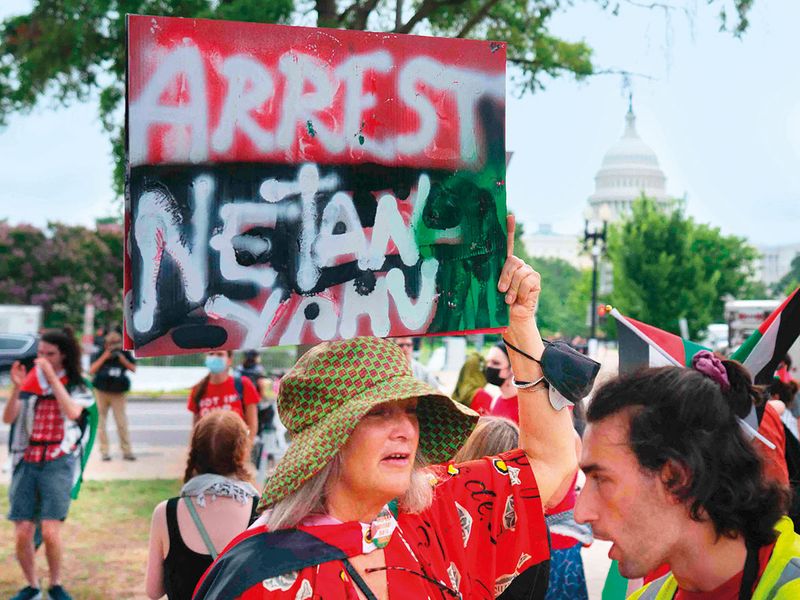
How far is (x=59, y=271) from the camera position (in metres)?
40.1

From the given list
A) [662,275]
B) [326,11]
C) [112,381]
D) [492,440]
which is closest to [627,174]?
[662,275]

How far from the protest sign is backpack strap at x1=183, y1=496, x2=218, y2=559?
6.91ft

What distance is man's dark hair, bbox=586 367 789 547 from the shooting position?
205cm

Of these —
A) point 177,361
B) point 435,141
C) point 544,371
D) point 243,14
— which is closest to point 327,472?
point 544,371

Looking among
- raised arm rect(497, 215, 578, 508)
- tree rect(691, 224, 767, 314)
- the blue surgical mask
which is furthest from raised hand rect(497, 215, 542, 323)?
tree rect(691, 224, 767, 314)

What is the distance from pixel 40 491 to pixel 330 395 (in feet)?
15.7

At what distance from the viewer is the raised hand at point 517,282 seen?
8.51 ft

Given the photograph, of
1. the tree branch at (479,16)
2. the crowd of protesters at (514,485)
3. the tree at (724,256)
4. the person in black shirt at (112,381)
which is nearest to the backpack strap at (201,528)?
the crowd of protesters at (514,485)

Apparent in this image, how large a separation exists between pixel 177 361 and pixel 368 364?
2806cm

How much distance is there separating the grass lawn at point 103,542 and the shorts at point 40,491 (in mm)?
820

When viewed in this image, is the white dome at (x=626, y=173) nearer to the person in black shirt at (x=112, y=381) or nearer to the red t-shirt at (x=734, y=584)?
the person in black shirt at (x=112, y=381)

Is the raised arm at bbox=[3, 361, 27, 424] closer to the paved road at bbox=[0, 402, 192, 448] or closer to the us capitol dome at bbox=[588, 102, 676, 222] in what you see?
the paved road at bbox=[0, 402, 192, 448]

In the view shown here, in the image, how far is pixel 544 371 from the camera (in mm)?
2701

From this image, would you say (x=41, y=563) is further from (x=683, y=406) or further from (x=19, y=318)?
(x=19, y=318)
